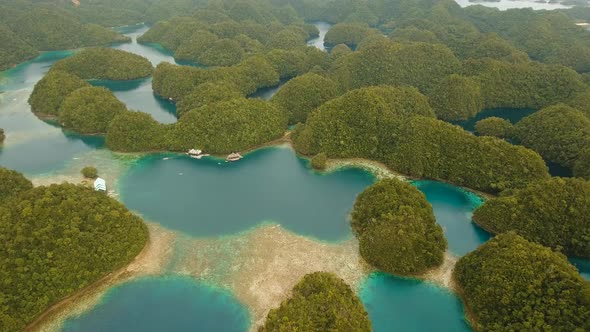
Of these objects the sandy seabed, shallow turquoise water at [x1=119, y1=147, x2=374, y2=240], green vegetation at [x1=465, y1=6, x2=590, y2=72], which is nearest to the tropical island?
green vegetation at [x1=465, y1=6, x2=590, y2=72]

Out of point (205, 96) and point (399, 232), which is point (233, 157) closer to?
point (205, 96)

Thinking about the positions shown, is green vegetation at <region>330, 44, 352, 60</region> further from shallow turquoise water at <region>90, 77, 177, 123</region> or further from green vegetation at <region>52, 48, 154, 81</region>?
green vegetation at <region>52, 48, 154, 81</region>

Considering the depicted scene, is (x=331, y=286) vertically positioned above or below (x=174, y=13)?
above

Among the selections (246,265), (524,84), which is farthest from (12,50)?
(524,84)

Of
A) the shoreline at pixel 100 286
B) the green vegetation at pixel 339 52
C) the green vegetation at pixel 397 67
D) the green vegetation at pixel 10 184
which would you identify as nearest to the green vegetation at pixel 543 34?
the green vegetation at pixel 397 67

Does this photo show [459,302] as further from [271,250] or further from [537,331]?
[271,250]

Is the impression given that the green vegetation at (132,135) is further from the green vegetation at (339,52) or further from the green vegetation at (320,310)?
the green vegetation at (339,52)

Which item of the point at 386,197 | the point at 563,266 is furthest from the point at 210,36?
the point at 563,266
